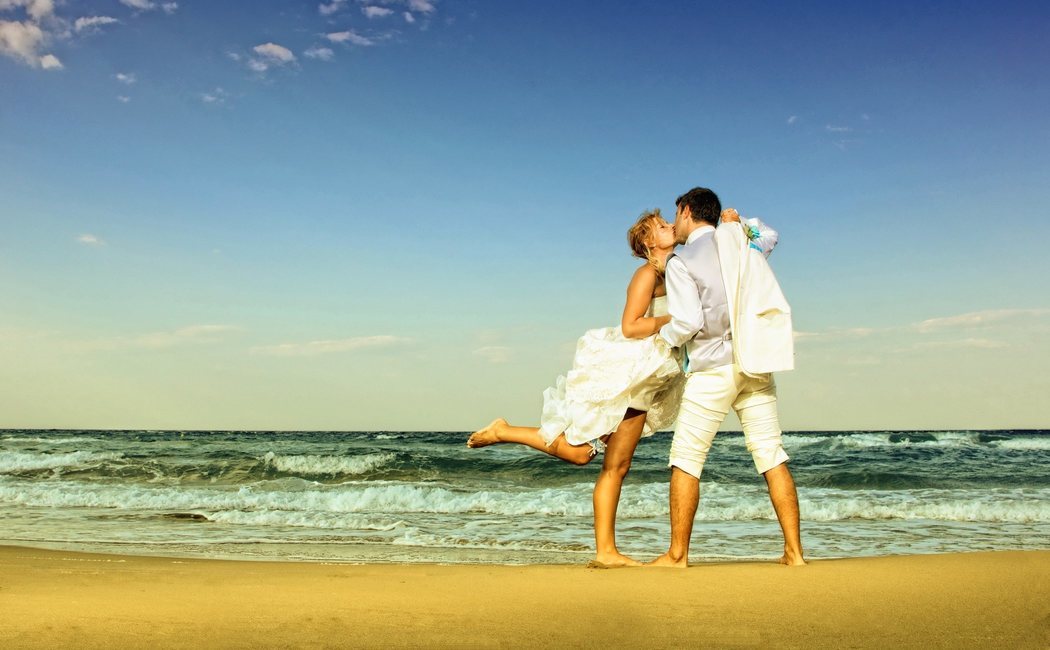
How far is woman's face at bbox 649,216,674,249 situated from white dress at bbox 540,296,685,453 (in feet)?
1.00

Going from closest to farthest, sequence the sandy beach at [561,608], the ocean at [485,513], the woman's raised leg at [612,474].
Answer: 1. the sandy beach at [561,608]
2. the woman's raised leg at [612,474]
3. the ocean at [485,513]

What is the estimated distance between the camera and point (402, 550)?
7.02m

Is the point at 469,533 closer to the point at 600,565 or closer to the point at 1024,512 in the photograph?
the point at 600,565

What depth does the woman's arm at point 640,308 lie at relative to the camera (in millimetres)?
4422

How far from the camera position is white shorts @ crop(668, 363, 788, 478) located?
4.22 meters

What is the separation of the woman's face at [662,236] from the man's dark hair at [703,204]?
0.18 metres

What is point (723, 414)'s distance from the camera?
4289 mm

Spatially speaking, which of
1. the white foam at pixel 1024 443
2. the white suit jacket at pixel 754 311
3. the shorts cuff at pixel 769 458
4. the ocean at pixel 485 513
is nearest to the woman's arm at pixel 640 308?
the white suit jacket at pixel 754 311

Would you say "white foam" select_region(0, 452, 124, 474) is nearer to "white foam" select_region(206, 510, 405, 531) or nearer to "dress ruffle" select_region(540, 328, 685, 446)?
"white foam" select_region(206, 510, 405, 531)

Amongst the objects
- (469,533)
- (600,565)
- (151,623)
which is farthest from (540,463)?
(151,623)

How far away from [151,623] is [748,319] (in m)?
3.07

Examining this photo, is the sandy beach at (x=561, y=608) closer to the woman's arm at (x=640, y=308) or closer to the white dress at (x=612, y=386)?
the white dress at (x=612, y=386)

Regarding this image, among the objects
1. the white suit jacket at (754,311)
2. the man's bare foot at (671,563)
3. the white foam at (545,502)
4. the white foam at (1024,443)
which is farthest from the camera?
the white foam at (1024,443)

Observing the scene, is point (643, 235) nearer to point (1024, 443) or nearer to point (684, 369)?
point (684, 369)
